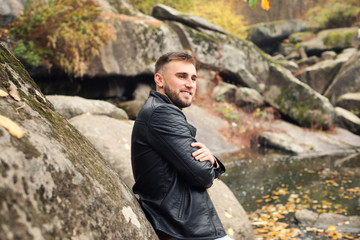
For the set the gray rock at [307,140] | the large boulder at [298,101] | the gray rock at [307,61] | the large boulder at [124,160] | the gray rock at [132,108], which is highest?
the gray rock at [307,61]

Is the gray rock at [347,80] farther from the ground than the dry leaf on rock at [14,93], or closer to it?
closer to it

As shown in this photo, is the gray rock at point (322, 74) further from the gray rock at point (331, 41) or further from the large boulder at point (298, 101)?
the gray rock at point (331, 41)

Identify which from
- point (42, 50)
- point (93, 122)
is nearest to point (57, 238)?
point (93, 122)

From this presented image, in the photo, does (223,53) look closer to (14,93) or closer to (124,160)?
(124,160)

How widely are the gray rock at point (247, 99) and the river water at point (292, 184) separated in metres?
4.02

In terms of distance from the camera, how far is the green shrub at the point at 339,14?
21.2 meters

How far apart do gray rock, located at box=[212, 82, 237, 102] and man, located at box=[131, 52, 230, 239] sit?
11429 mm

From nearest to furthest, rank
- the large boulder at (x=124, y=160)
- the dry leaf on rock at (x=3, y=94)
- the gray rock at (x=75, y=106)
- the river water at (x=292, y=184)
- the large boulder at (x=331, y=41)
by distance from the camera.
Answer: the dry leaf on rock at (x=3, y=94), the large boulder at (x=124, y=160), the river water at (x=292, y=184), the gray rock at (x=75, y=106), the large boulder at (x=331, y=41)

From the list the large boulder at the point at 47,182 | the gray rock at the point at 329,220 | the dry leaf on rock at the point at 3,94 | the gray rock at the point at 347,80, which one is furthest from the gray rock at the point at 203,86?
the dry leaf on rock at the point at 3,94

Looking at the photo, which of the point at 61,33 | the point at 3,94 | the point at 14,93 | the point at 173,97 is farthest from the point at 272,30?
the point at 3,94

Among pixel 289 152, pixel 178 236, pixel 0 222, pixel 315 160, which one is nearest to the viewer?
pixel 0 222

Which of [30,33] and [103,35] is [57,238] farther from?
[103,35]

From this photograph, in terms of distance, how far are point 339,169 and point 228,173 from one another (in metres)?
3.16

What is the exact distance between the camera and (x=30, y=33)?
8.21m
